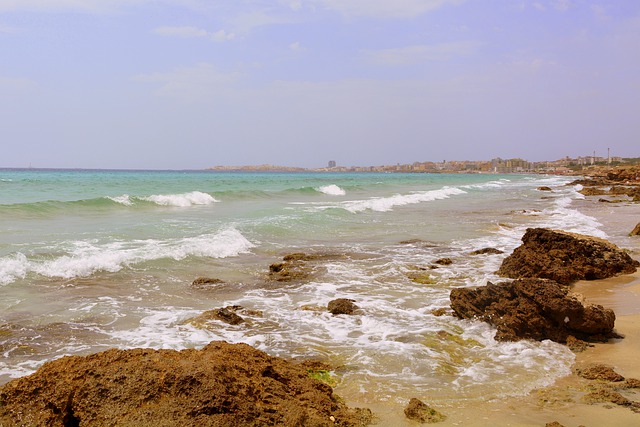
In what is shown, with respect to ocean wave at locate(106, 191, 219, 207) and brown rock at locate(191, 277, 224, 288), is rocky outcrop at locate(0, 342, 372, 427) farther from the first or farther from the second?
ocean wave at locate(106, 191, 219, 207)

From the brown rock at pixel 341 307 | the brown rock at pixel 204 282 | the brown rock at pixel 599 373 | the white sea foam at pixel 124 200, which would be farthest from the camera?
the white sea foam at pixel 124 200

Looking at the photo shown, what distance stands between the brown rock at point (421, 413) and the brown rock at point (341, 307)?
3.13 m

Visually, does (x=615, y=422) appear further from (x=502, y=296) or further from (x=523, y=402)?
(x=502, y=296)

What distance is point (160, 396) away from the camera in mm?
3799

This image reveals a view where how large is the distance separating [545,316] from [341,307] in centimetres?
269

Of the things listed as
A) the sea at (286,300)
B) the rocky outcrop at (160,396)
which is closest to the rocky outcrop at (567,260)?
the sea at (286,300)

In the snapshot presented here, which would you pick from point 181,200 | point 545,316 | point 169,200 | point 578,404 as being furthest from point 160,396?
point 169,200

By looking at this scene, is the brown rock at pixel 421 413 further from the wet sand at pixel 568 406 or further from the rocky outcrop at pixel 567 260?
the rocky outcrop at pixel 567 260

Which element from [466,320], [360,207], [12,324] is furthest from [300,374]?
[360,207]

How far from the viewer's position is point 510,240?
49.5ft

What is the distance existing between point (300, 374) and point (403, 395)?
3.20 ft

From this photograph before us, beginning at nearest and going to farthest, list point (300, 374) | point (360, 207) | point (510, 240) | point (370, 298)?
point (300, 374) → point (370, 298) → point (510, 240) → point (360, 207)

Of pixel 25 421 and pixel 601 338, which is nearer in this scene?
pixel 25 421

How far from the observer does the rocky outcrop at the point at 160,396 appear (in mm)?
3678
